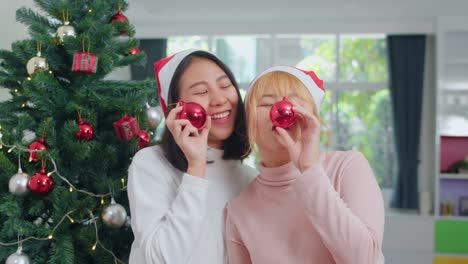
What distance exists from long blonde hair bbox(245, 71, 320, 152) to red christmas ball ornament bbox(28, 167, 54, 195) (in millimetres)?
760

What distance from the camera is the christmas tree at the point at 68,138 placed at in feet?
5.86

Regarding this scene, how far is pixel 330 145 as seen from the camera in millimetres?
6828

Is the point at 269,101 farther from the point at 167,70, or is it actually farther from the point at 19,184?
the point at 19,184

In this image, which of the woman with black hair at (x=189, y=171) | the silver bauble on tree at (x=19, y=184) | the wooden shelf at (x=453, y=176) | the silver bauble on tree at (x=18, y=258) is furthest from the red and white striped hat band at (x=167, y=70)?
the wooden shelf at (x=453, y=176)

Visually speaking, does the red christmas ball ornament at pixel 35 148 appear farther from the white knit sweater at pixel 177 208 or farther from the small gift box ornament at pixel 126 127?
the white knit sweater at pixel 177 208

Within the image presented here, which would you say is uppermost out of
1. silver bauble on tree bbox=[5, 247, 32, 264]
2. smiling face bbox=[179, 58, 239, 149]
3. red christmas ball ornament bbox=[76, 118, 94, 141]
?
smiling face bbox=[179, 58, 239, 149]

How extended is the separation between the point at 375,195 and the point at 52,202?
1092 millimetres

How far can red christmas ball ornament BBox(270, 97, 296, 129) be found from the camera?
4.05 feet

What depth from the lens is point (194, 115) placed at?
1348mm

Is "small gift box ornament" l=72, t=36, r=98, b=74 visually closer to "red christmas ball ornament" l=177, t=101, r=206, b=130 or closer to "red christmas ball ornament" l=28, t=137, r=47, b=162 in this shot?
"red christmas ball ornament" l=28, t=137, r=47, b=162

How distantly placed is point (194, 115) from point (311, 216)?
0.38 metres

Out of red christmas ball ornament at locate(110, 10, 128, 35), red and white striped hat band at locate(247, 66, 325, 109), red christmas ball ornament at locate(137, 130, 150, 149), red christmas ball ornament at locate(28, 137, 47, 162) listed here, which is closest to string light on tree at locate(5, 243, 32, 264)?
red christmas ball ornament at locate(28, 137, 47, 162)

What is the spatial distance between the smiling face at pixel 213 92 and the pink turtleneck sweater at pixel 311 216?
18 cm

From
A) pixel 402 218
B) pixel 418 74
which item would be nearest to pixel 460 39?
pixel 418 74
